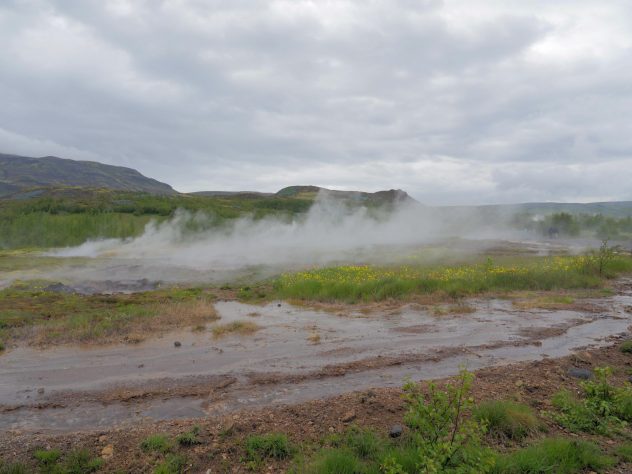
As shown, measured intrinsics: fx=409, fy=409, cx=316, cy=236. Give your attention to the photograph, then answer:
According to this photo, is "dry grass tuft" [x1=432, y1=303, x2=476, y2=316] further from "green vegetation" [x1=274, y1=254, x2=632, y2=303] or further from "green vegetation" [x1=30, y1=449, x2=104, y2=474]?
"green vegetation" [x1=30, y1=449, x2=104, y2=474]

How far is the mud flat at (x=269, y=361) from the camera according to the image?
8766 mm

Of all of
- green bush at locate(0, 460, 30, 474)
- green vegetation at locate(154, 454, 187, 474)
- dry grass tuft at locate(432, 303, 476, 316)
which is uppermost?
green vegetation at locate(154, 454, 187, 474)

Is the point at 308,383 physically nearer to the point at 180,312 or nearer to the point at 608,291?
the point at 180,312

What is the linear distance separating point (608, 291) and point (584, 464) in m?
19.5

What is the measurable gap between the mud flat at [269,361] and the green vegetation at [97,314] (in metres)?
1.03

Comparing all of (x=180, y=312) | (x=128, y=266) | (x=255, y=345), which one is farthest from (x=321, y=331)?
(x=128, y=266)

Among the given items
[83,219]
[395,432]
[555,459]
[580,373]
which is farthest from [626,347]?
[83,219]

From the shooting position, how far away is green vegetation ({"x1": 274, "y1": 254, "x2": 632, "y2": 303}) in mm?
20531

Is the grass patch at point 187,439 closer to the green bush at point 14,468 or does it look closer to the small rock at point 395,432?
the green bush at point 14,468

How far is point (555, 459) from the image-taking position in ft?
18.9

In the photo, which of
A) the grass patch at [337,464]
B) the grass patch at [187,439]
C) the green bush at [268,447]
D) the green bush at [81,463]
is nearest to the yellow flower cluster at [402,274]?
the green bush at [268,447]

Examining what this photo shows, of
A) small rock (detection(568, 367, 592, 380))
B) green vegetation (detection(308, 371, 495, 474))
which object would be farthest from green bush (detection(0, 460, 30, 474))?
small rock (detection(568, 367, 592, 380))

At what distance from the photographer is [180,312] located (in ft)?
56.3

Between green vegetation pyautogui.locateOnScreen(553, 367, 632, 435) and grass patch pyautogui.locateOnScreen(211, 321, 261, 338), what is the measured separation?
9.97m
